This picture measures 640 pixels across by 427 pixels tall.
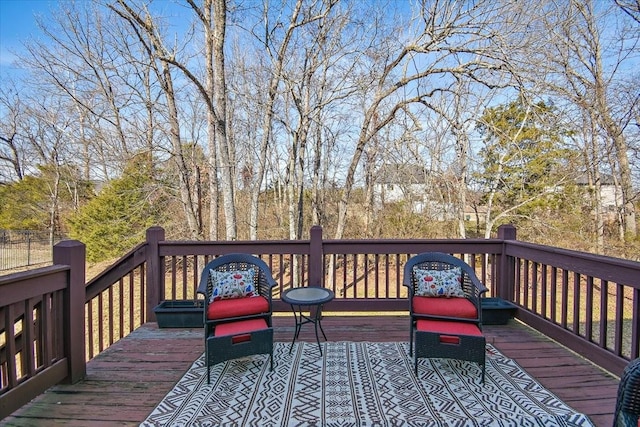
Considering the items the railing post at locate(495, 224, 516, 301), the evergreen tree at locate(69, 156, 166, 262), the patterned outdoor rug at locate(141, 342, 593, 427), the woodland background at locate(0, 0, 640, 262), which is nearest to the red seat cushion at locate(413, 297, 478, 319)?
the patterned outdoor rug at locate(141, 342, 593, 427)


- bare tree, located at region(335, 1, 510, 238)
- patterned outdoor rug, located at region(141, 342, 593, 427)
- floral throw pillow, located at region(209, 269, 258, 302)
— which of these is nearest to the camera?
patterned outdoor rug, located at region(141, 342, 593, 427)

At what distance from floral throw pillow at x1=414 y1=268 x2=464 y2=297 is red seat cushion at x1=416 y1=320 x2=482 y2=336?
34 centimetres

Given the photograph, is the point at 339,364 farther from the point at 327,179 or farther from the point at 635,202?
the point at 635,202

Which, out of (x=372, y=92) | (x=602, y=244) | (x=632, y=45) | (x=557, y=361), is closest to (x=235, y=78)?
(x=372, y=92)

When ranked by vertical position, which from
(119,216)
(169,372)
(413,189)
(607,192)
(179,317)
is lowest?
(169,372)

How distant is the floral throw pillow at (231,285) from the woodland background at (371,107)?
413 cm

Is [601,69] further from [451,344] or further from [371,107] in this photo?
[451,344]

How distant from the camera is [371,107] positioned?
8.10 m

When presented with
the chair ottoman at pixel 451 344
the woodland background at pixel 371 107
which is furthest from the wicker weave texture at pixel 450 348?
the woodland background at pixel 371 107

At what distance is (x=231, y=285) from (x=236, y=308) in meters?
0.27

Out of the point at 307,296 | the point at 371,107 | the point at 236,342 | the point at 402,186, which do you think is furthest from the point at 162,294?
the point at 402,186

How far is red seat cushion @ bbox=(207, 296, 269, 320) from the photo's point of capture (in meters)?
2.80

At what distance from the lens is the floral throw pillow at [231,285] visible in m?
3.04

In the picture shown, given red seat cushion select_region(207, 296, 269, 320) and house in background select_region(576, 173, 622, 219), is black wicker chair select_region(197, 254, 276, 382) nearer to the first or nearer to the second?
red seat cushion select_region(207, 296, 269, 320)
